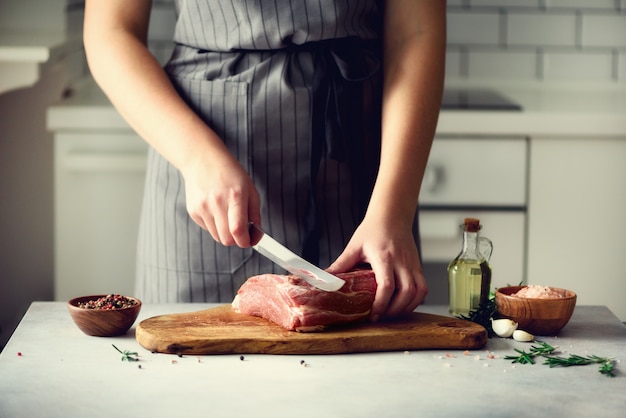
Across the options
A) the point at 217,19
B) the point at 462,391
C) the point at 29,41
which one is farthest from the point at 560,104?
the point at 462,391

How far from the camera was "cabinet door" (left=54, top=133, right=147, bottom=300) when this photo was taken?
84.6 inches

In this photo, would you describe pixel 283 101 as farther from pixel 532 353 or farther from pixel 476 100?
pixel 476 100

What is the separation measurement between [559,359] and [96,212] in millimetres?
1418

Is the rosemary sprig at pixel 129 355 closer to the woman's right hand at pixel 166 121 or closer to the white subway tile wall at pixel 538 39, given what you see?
the woman's right hand at pixel 166 121

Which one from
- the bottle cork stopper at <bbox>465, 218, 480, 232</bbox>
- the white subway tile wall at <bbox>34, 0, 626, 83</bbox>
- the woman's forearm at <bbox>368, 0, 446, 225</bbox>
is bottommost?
the bottle cork stopper at <bbox>465, 218, 480, 232</bbox>

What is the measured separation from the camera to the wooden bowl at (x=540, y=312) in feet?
3.80

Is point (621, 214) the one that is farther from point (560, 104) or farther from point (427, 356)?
A: point (427, 356)

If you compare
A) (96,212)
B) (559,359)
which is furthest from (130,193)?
(559,359)

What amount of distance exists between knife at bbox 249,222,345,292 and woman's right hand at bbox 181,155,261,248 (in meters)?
0.02

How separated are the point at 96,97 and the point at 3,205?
1.25ft

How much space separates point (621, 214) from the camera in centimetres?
215

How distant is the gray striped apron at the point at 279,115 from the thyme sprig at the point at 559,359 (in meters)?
0.44

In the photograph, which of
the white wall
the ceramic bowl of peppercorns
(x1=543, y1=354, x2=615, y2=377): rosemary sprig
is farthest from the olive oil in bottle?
the white wall

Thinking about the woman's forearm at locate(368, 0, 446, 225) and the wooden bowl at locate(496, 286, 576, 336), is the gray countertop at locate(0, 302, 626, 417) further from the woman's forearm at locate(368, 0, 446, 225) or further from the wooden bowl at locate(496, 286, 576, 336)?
the woman's forearm at locate(368, 0, 446, 225)
